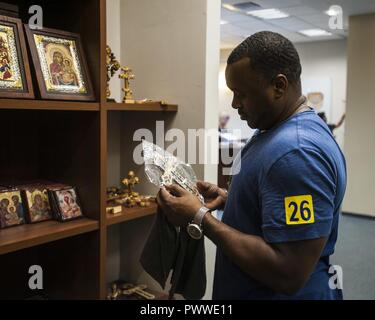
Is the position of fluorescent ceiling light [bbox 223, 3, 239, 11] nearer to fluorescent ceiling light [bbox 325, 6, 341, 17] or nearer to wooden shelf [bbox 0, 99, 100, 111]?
fluorescent ceiling light [bbox 325, 6, 341, 17]

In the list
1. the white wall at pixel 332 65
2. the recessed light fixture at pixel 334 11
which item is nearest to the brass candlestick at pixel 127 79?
the recessed light fixture at pixel 334 11

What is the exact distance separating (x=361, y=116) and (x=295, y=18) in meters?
1.81

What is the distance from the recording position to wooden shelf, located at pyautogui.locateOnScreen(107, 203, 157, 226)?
1.44 metres

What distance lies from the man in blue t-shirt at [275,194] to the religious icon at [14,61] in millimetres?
539

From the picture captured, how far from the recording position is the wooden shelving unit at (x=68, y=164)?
131 cm

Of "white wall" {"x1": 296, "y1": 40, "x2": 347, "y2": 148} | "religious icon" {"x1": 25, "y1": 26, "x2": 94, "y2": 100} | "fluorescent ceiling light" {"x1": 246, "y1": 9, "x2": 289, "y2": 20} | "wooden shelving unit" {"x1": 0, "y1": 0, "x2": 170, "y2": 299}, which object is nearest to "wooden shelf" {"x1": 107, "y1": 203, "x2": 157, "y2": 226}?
"wooden shelving unit" {"x1": 0, "y1": 0, "x2": 170, "y2": 299}

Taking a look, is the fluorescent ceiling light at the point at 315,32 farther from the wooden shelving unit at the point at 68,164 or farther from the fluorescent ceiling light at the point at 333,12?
the wooden shelving unit at the point at 68,164

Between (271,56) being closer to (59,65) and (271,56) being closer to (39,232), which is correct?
(59,65)

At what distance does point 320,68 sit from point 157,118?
7.10 m

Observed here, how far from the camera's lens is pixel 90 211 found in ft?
4.58

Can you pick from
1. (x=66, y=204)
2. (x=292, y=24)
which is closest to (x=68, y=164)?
(x=66, y=204)

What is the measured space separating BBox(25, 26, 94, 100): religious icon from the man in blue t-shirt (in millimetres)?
498

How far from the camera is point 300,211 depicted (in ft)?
2.84
